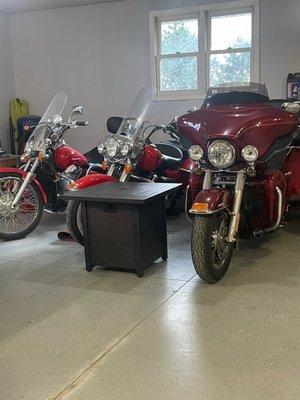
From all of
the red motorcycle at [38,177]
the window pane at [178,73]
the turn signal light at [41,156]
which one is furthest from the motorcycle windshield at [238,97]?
the window pane at [178,73]

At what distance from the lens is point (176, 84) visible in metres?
6.67

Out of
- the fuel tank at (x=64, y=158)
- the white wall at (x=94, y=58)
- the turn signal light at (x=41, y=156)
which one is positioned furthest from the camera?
the white wall at (x=94, y=58)

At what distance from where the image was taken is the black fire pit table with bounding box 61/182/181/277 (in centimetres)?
323

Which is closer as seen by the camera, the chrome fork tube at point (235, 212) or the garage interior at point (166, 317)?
the garage interior at point (166, 317)

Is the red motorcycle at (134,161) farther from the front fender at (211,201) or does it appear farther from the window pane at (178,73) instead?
the window pane at (178,73)

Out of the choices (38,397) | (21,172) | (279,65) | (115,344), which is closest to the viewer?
(38,397)

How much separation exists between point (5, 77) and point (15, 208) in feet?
12.1

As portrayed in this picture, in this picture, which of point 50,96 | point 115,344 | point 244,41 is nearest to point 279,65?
point 244,41

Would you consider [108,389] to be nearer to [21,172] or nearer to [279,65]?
[21,172]

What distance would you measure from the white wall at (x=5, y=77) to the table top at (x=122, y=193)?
13.6 feet

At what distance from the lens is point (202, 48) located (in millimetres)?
6402

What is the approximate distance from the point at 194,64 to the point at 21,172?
318 cm

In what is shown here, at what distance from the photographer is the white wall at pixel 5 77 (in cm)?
724

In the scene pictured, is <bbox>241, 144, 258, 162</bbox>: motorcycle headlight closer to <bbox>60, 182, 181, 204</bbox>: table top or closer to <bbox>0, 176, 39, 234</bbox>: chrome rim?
<bbox>60, 182, 181, 204</bbox>: table top
